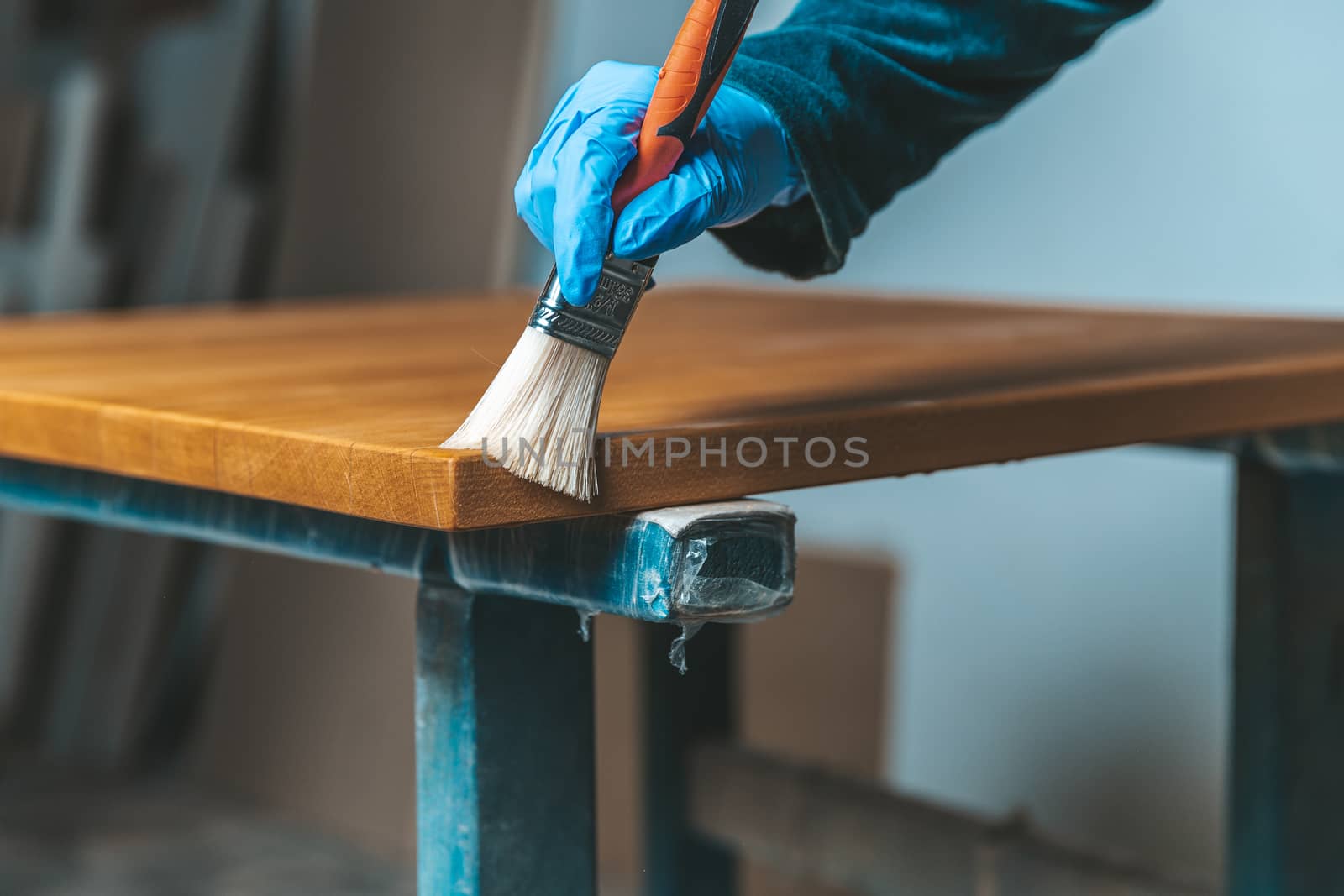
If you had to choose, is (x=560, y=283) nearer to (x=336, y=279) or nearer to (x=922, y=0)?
(x=922, y=0)

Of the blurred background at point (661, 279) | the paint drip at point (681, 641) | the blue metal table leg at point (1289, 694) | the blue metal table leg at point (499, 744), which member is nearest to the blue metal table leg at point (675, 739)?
the blurred background at point (661, 279)

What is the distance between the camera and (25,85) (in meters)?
2.44

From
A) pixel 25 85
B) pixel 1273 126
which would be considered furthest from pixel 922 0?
pixel 25 85

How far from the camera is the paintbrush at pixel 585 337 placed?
2.14 ft

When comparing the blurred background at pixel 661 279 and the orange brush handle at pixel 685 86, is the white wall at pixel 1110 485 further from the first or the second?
the orange brush handle at pixel 685 86

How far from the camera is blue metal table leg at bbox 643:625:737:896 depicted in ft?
5.36

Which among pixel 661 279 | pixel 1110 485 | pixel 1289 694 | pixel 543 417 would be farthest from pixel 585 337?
pixel 661 279

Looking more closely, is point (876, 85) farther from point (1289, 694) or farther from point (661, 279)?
point (661, 279)

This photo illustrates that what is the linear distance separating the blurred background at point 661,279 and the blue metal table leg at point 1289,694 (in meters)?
0.34

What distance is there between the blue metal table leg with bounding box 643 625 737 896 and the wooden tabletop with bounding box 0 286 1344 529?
1.37ft

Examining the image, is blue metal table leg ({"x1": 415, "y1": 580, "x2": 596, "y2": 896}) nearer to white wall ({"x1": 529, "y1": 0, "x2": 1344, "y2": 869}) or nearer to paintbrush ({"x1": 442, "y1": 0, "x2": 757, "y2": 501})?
paintbrush ({"x1": 442, "y1": 0, "x2": 757, "y2": 501})

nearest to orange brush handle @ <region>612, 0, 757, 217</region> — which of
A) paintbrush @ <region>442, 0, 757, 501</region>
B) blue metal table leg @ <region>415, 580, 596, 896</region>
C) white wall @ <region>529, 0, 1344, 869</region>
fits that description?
paintbrush @ <region>442, 0, 757, 501</region>

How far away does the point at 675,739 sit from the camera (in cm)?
164

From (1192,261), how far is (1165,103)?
17 cm
